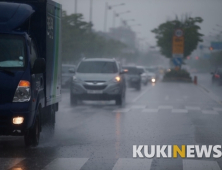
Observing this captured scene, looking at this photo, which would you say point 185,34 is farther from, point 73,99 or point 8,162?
point 8,162

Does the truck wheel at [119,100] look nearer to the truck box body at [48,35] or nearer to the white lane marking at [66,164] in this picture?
the truck box body at [48,35]

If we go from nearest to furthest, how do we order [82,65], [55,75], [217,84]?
1. [55,75]
2. [82,65]
3. [217,84]

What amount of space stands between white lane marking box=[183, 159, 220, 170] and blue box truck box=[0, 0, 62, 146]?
2938 millimetres

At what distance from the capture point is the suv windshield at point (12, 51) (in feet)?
35.7

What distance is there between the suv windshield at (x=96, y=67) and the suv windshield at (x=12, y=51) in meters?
13.4

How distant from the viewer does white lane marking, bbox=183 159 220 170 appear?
355 inches

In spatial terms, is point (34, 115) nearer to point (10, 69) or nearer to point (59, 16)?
point (10, 69)

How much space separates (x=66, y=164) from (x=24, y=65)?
2320 mm

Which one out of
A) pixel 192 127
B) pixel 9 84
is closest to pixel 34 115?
pixel 9 84

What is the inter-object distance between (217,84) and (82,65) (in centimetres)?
3305

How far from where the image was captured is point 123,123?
16.3 m

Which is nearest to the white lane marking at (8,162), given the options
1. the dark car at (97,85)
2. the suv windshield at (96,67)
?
the dark car at (97,85)

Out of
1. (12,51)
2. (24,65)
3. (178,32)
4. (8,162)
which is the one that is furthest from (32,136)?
(178,32)
